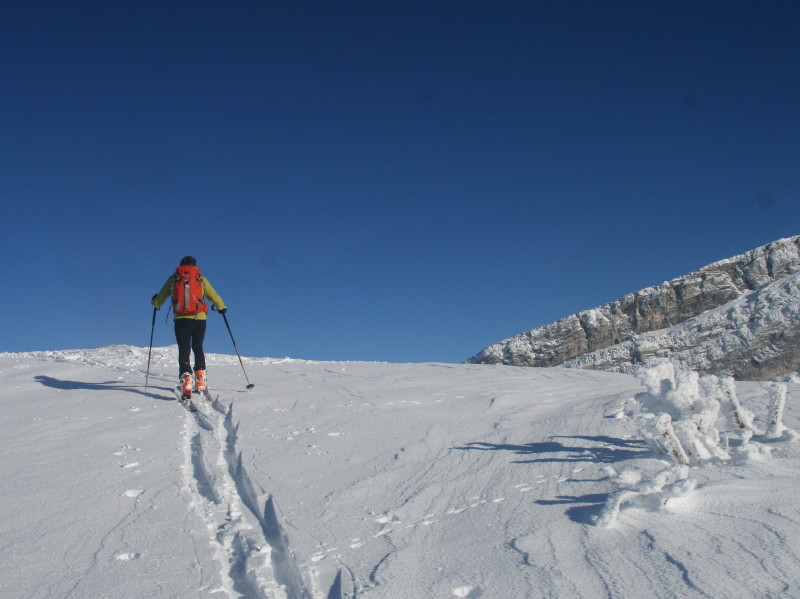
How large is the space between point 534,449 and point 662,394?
3.36 feet

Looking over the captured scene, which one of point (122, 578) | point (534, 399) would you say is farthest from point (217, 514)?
point (534, 399)

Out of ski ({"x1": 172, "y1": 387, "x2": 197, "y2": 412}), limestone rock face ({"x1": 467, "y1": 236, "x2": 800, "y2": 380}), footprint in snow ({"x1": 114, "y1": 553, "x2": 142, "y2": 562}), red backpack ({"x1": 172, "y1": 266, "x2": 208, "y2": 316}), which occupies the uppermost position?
limestone rock face ({"x1": 467, "y1": 236, "x2": 800, "y2": 380})

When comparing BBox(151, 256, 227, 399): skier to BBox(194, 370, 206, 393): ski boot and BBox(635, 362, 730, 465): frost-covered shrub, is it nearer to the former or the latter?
BBox(194, 370, 206, 393): ski boot

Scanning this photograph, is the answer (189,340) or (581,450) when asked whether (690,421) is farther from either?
(189,340)

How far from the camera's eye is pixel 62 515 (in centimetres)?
360

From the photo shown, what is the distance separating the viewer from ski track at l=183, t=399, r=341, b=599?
8.59 feet

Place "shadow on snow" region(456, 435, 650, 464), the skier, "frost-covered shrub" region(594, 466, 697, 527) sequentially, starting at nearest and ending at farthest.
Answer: "frost-covered shrub" region(594, 466, 697, 527)
"shadow on snow" region(456, 435, 650, 464)
the skier

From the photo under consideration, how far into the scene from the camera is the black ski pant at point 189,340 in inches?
321

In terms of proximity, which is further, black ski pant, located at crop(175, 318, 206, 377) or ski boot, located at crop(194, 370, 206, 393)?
black ski pant, located at crop(175, 318, 206, 377)

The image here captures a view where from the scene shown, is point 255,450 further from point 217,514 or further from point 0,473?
point 0,473

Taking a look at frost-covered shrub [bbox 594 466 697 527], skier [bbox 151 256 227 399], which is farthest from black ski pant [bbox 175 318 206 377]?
frost-covered shrub [bbox 594 466 697 527]

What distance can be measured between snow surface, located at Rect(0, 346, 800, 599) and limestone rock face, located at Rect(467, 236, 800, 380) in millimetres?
157264

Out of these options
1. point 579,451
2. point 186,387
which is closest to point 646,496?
point 579,451

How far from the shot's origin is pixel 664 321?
18262 centimetres
